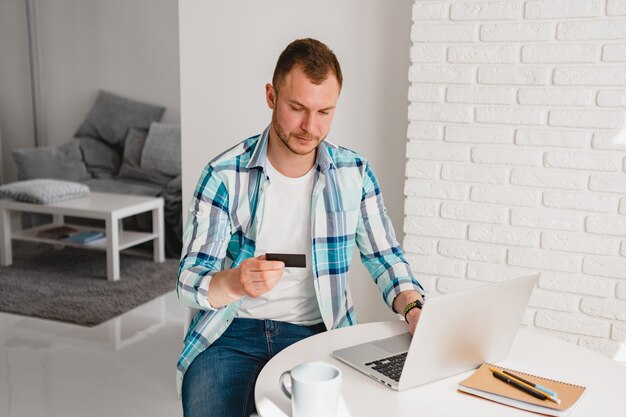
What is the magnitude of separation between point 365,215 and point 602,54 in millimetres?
852

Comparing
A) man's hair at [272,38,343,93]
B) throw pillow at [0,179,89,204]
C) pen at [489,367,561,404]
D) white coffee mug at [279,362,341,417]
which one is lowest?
throw pillow at [0,179,89,204]

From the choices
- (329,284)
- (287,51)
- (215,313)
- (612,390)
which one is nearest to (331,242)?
(329,284)

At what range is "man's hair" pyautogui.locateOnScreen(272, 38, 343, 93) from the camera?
1543mm

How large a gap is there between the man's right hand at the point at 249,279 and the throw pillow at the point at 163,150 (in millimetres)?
3680

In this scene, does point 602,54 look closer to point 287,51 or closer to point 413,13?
point 413,13

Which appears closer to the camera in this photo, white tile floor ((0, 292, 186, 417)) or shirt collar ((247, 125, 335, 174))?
shirt collar ((247, 125, 335, 174))

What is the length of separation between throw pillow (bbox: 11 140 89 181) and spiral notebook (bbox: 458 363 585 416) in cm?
446

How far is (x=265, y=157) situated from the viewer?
5.38 feet

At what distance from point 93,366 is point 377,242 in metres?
1.66

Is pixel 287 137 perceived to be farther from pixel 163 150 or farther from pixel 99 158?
pixel 99 158

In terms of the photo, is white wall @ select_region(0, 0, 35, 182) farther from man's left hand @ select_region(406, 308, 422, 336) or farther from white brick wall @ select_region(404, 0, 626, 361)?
man's left hand @ select_region(406, 308, 422, 336)

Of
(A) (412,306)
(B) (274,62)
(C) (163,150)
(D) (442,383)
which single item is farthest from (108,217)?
(D) (442,383)

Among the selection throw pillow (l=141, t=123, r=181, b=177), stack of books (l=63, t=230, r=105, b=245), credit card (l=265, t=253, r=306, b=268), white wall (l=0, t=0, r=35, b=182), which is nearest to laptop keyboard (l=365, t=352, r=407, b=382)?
credit card (l=265, t=253, r=306, b=268)

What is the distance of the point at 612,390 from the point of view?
3.88ft
